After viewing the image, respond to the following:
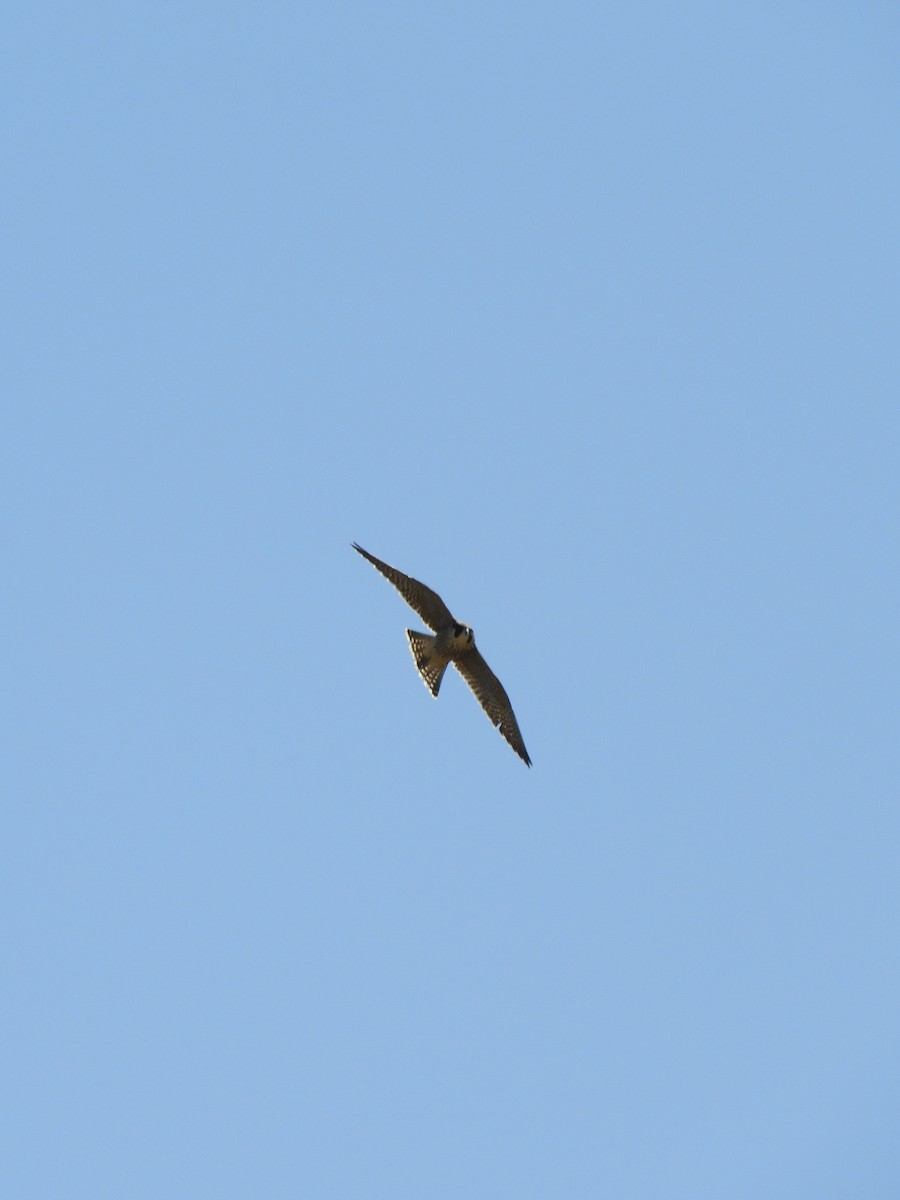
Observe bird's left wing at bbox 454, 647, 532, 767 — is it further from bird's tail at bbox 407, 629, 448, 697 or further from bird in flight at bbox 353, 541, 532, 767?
bird's tail at bbox 407, 629, 448, 697

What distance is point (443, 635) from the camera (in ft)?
73.7

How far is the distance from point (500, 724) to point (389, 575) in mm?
2905

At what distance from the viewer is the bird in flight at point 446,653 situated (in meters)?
21.8

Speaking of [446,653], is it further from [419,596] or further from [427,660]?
[419,596]

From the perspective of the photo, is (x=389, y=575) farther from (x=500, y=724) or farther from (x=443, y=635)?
(x=500, y=724)

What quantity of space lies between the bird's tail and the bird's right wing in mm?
254

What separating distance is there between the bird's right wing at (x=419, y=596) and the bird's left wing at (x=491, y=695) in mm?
692

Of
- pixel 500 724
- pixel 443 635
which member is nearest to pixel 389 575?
pixel 443 635

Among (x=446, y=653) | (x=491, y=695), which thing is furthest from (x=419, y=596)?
(x=491, y=695)

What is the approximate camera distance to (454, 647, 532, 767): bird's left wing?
22891 mm

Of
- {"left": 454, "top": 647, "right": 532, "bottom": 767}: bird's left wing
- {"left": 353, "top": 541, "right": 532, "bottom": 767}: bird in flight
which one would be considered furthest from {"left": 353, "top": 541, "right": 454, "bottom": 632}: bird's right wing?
{"left": 454, "top": 647, "right": 532, "bottom": 767}: bird's left wing

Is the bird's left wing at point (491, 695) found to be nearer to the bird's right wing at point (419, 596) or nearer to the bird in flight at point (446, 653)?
the bird in flight at point (446, 653)

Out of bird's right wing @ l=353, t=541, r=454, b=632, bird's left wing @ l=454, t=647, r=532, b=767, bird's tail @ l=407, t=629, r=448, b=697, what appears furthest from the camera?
bird's left wing @ l=454, t=647, r=532, b=767

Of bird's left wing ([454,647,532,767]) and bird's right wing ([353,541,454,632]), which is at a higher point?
bird's right wing ([353,541,454,632])
